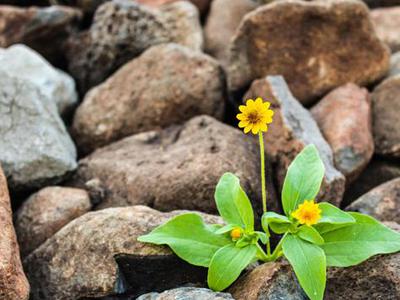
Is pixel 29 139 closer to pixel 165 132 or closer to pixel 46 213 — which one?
pixel 46 213

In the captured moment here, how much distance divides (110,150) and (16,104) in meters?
0.76

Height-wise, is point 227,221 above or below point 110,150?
above

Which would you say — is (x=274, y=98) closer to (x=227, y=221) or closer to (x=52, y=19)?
(x=227, y=221)

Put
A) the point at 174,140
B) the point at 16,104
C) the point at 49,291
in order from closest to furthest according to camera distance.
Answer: the point at 49,291, the point at 16,104, the point at 174,140

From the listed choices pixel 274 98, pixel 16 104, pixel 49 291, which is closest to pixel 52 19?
pixel 16 104

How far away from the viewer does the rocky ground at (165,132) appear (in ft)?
A: 9.19

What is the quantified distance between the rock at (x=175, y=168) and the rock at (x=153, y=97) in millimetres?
212

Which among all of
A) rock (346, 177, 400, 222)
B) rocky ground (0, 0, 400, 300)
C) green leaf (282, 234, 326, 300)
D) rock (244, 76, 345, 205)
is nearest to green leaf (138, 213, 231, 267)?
rocky ground (0, 0, 400, 300)

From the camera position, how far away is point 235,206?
281cm

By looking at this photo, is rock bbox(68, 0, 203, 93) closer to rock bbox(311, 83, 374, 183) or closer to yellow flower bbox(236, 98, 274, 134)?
rock bbox(311, 83, 374, 183)

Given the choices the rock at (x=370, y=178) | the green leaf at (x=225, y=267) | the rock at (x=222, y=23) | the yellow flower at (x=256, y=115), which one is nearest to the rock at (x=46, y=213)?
the green leaf at (x=225, y=267)

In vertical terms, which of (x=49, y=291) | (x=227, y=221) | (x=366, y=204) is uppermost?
(x=227, y=221)

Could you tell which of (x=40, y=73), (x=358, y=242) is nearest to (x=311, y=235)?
(x=358, y=242)

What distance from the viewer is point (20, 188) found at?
3.60m
